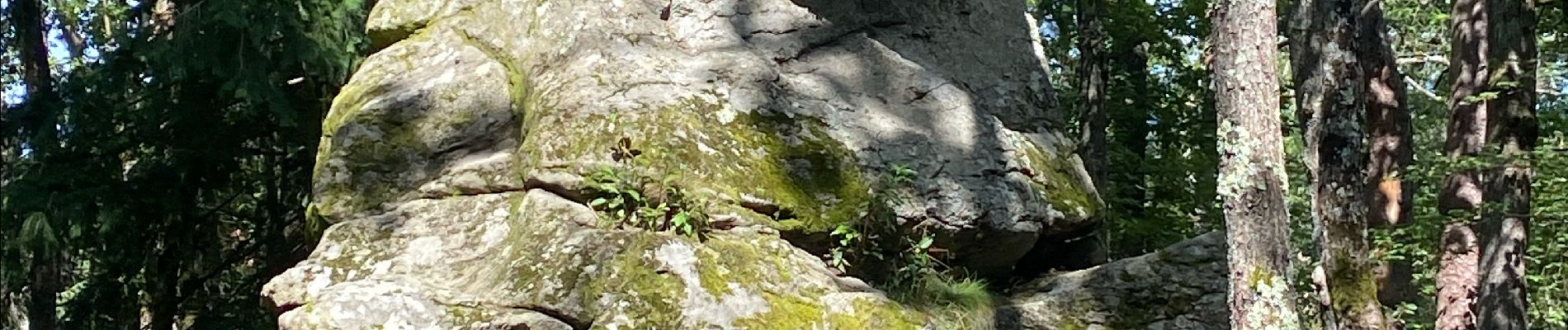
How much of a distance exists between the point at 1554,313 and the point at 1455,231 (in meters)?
1.77

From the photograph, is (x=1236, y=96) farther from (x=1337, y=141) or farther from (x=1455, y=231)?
(x=1455, y=231)

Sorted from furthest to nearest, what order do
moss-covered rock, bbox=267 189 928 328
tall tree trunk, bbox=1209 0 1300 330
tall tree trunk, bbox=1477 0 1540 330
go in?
tall tree trunk, bbox=1477 0 1540 330 → moss-covered rock, bbox=267 189 928 328 → tall tree trunk, bbox=1209 0 1300 330

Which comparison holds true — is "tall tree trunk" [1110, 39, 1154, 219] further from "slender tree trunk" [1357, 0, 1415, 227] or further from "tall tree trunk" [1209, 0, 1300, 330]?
"tall tree trunk" [1209, 0, 1300, 330]

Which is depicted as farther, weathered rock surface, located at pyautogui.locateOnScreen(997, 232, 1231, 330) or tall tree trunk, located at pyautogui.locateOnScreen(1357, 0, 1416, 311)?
tall tree trunk, located at pyautogui.locateOnScreen(1357, 0, 1416, 311)

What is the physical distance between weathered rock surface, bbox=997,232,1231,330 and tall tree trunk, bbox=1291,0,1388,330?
0.58 metres

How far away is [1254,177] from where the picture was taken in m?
4.97

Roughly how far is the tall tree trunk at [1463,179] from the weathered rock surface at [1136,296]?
273cm

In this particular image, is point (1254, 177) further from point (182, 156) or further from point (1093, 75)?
point (182, 156)

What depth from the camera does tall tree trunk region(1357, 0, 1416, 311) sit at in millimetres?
8703

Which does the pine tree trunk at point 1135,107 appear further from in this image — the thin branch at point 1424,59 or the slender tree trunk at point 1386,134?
the slender tree trunk at point 1386,134

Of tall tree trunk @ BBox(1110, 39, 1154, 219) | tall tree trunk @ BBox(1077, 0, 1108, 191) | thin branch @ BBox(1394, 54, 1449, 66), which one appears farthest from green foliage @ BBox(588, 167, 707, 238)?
thin branch @ BBox(1394, 54, 1449, 66)

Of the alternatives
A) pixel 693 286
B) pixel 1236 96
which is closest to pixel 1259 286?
pixel 1236 96

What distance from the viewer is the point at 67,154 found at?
34.1ft

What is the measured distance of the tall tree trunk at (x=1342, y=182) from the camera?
6.29 metres
